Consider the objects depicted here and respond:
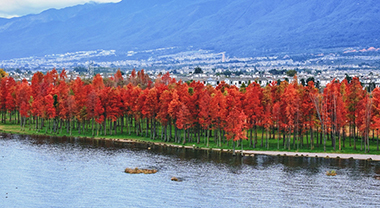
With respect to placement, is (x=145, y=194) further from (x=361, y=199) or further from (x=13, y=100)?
(x=13, y=100)

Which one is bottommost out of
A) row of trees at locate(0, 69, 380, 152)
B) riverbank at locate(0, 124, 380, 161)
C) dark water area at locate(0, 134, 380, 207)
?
dark water area at locate(0, 134, 380, 207)

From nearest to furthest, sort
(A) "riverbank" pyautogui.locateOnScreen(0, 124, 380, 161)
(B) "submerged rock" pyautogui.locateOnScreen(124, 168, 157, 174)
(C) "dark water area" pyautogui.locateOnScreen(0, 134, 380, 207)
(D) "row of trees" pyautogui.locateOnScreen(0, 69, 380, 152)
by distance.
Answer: (C) "dark water area" pyautogui.locateOnScreen(0, 134, 380, 207)
(B) "submerged rock" pyautogui.locateOnScreen(124, 168, 157, 174)
(A) "riverbank" pyautogui.locateOnScreen(0, 124, 380, 161)
(D) "row of trees" pyautogui.locateOnScreen(0, 69, 380, 152)

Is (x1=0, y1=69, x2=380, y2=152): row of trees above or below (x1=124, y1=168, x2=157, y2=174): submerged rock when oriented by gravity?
above

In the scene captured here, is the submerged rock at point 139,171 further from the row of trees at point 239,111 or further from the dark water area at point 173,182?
the row of trees at point 239,111

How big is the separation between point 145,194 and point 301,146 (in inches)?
1393

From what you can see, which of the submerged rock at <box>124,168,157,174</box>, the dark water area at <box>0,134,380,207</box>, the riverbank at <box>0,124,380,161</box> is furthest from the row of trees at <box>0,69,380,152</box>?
the submerged rock at <box>124,168,157,174</box>

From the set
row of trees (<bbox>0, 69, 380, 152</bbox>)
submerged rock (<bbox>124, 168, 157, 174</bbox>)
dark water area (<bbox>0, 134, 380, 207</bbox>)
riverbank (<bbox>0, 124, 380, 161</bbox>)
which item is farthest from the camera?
row of trees (<bbox>0, 69, 380, 152</bbox>)

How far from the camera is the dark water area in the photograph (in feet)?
184

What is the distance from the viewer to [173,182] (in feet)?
206

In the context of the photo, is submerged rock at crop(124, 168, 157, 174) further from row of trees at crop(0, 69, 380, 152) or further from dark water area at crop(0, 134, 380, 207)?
row of trees at crop(0, 69, 380, 152)

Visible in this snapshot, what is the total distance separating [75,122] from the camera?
11212 centimetres

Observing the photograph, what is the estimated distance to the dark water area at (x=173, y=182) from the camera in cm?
5606

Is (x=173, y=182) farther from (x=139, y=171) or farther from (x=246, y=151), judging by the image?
(x=246, y=151)

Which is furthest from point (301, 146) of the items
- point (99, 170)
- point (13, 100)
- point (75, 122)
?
point (13, 100)
